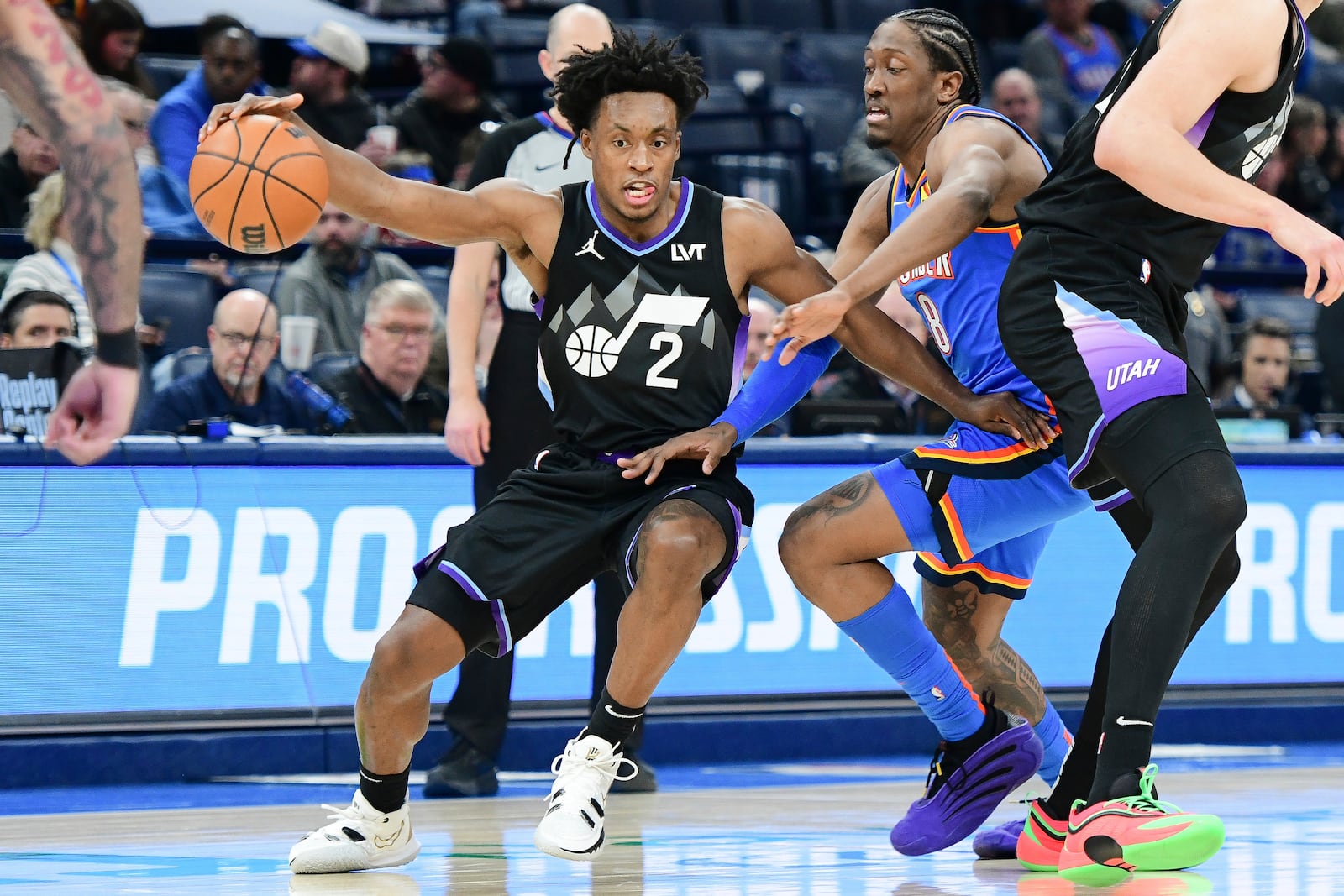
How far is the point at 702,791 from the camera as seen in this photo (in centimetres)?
606

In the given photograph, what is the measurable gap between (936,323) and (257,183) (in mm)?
1810

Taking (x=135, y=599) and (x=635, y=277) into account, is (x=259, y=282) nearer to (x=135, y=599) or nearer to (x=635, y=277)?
(x=135, y=599)

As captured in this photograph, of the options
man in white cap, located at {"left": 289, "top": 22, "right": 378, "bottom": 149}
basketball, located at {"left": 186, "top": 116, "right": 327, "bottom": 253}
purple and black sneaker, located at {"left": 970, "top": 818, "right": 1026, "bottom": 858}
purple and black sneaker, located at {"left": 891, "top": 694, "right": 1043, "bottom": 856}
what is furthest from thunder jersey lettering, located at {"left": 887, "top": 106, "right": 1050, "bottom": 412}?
man in white cap, located at {"left": 289, "top": 22, "right": 378, "bottom": 149}

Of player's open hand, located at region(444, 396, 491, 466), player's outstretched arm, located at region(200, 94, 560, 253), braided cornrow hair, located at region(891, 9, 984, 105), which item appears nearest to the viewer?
player's outstretched arm, located at region(200, 94, 560, 253)

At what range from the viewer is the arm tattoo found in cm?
305

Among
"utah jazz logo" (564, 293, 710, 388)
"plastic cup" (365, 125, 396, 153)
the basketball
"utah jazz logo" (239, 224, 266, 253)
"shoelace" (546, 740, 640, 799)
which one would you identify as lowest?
"shoelace" (546, 740, 640, 799)

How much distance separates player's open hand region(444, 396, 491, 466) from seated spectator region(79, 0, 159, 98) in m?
4.83

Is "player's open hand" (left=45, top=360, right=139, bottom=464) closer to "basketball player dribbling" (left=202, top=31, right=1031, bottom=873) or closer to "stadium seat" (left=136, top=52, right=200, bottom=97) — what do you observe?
"basketball player dribbling" (left=202, top=31, right=1031, bottom=873)

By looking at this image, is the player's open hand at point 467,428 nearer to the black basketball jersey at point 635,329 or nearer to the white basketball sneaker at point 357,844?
the black basketball jersey at point 635,329

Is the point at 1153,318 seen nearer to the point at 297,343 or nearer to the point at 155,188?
the point at 297,343

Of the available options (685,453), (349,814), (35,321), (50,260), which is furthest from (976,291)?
(50,260)

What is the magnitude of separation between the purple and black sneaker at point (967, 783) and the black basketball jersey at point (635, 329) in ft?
3.42

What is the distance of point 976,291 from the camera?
15.1ft

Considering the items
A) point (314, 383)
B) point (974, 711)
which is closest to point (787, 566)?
point (974, 711)
